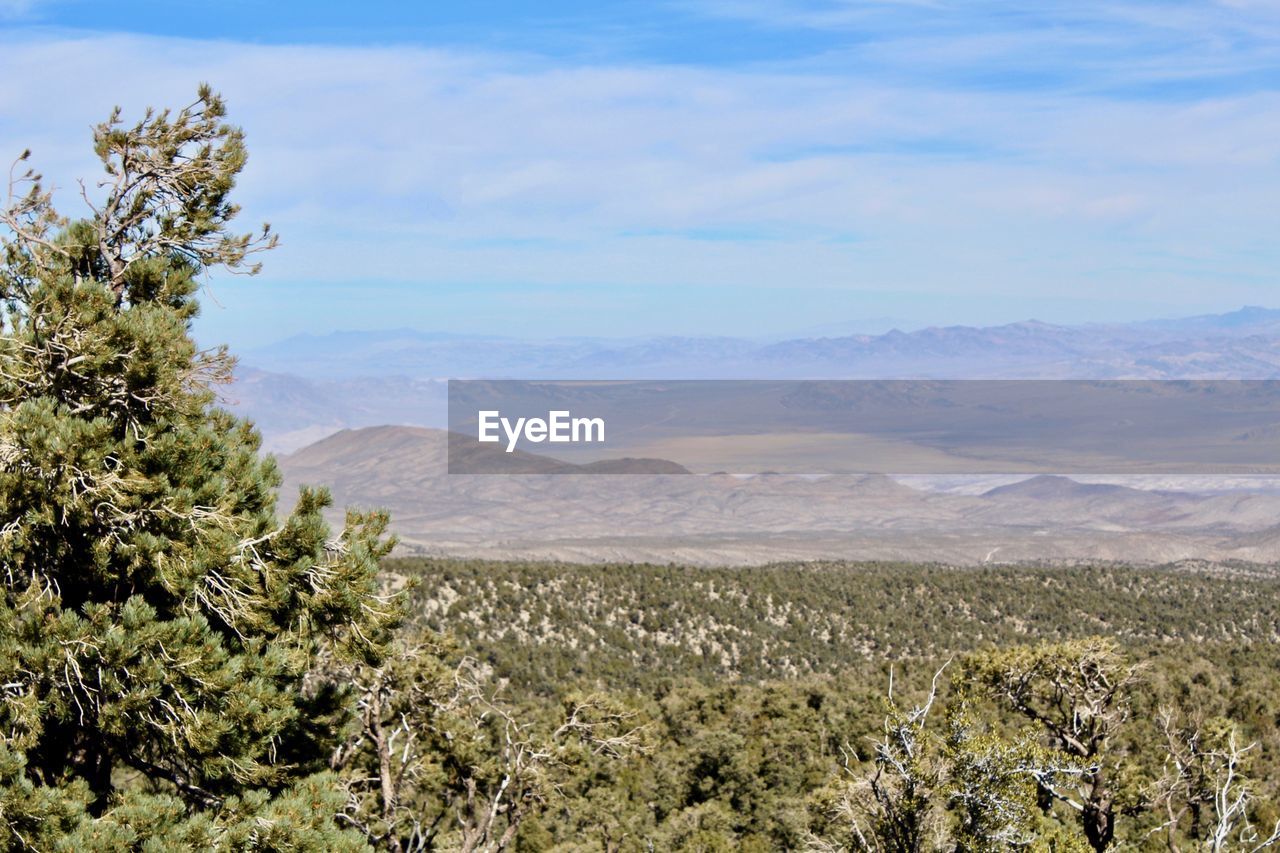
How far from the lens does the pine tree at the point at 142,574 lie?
8.84 metres

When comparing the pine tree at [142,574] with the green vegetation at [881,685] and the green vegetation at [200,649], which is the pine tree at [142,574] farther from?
the green vegetation at [881,685]

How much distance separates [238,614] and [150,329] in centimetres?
253

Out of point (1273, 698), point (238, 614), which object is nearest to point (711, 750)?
point (1273, 698)

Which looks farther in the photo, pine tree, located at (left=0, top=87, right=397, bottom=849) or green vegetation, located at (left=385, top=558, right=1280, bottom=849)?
green vegetation, located at (left=385, top=558, right=1280, bottom=849)

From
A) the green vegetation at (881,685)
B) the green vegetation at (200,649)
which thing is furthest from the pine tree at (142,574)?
the green vegetation at (881,685)

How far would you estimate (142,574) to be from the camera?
934 cm

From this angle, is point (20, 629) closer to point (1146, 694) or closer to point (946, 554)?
point (1146, 694)

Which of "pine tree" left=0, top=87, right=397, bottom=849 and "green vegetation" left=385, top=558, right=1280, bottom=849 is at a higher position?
"pine tree" left=0, top=87, right=397, bottom=849

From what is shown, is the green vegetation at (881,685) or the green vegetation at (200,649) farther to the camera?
the green vegetation at (881,685)

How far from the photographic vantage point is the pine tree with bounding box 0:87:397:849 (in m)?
8.84

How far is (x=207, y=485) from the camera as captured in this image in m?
9.67

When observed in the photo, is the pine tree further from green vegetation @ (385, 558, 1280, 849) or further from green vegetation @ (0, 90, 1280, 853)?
green vegetation @ (385, 558, 1280, 849)

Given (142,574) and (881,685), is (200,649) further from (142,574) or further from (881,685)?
(881,685)

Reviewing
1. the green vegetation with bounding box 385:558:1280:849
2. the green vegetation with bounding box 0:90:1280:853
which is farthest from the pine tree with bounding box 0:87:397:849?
the green vegetation with bounding box 385:558:1280:849
